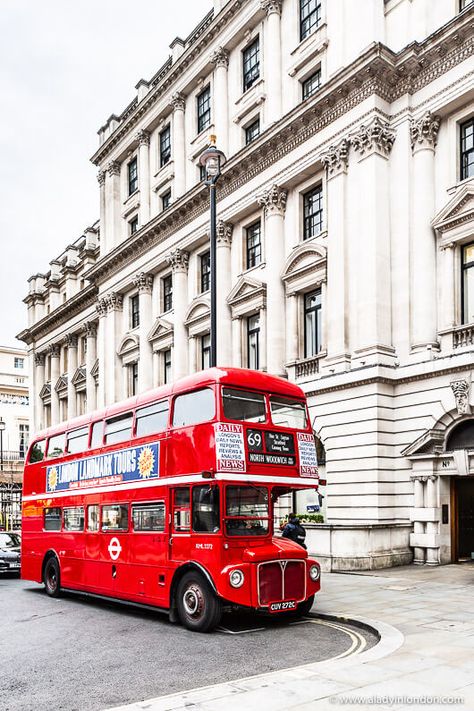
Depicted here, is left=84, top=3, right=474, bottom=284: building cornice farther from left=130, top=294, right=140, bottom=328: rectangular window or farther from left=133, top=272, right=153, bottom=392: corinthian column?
left=130, top=294, right=140, bottom=328: rectangular window

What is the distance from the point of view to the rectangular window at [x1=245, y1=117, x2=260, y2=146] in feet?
97.3

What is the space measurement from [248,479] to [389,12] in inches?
721

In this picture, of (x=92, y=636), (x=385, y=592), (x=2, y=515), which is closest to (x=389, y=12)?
(x=385, y=592)

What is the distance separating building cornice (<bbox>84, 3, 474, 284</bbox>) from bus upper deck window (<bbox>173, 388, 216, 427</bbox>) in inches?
565

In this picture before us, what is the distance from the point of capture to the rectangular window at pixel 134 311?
37.9 metres

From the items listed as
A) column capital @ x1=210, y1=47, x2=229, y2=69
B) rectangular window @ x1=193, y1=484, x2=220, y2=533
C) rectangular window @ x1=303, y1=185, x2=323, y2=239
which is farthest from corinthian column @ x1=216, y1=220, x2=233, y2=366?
rectangular window @ x1=193, y1=484, x2=220, y2=533

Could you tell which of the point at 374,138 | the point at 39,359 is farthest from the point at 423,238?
the point at 39,359

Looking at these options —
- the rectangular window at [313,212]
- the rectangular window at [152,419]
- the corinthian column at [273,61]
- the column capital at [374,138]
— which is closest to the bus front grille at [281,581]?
the rectangular window at [152,419]

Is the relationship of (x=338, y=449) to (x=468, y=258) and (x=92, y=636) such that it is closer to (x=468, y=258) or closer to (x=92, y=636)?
(x=468, y=258)

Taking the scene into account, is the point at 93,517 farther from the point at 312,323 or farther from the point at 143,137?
the point at 143,137

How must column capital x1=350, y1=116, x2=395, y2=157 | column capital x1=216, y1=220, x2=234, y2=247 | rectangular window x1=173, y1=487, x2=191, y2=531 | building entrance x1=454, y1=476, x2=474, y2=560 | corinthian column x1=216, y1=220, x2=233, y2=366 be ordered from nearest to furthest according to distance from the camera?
rectangular window x1=173, y1=487, x2=191, y2=531, building entrance x1=454, y1=476, x2=474, y2=560, column capital x1=350, y1=116, x2=395, y2=157, corinthian column x1=216, y1=220, x2=233, y2=366, column capital x1=216, y1=220, x2=234, y2=247

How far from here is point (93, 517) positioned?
611 inches

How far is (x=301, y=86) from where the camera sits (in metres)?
27.4

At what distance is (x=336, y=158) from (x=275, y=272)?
4683 mm
